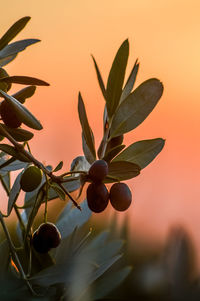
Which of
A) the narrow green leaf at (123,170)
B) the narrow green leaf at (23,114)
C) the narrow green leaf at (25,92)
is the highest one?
the narrow green leaf at (25,92)

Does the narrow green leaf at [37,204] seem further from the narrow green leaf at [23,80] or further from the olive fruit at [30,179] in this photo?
the narrow green leaf at [23,80]

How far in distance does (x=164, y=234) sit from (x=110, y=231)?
0.37 ft

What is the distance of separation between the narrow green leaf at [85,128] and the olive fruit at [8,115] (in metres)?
0.06

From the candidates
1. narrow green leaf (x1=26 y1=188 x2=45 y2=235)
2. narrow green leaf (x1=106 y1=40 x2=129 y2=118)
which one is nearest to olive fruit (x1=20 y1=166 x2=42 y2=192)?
narrow green leaf (x1=26 y1=188 x2=45 y2=235)

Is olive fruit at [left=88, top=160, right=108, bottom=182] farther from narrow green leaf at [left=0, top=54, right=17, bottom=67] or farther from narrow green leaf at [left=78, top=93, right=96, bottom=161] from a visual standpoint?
narrow green leaf at [left=0, top=54, right=17, bottom=67]

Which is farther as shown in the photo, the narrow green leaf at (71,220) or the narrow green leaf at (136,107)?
the narrow green leaf at (71,220)

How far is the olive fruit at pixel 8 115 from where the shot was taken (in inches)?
24.5

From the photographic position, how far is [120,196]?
67cm

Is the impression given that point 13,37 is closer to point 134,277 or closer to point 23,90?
point 23,90

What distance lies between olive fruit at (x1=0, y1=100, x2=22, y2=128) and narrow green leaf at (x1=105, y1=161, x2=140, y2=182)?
0.36ft

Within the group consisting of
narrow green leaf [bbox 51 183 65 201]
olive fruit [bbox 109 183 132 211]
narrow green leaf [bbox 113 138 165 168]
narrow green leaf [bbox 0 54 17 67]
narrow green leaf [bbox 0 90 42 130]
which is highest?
narrow green leaf [bbox 0 54 17 67]

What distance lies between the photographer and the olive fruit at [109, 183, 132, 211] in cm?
67

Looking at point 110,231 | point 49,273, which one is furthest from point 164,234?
point 49,273

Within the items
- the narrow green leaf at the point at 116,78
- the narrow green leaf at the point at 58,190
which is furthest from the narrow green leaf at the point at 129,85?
the narrow green leaf at the point at 58,190
